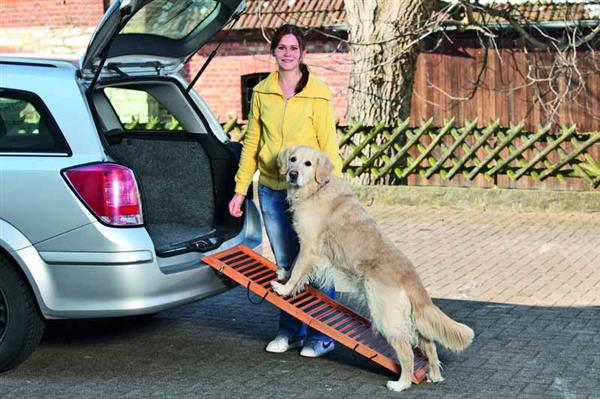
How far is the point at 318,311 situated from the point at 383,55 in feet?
28.7

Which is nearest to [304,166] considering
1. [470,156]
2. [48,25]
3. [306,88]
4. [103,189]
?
[306,88]

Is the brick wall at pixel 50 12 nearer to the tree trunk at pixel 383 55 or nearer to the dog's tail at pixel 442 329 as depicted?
the tree trunk at pixel 383 55

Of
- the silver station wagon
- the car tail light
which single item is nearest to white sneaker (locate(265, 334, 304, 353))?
the silver station wagon

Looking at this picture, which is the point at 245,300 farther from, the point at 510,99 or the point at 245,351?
the point at 510,99

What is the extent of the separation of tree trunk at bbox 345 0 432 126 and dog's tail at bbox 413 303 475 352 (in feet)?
28.1

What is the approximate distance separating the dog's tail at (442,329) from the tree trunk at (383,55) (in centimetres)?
856

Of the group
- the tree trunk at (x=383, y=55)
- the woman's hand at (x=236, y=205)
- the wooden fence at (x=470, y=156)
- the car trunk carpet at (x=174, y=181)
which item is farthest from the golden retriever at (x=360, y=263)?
the wooden fence at (x=470, y=156)

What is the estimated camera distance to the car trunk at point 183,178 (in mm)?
7492

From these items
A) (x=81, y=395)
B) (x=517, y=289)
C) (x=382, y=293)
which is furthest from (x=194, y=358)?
(x=517, y=289)

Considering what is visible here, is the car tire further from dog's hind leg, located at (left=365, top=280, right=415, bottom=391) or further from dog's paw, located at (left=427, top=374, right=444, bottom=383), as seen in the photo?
dog's paw, located at (left=427, top=374, right=444, bottom=383)

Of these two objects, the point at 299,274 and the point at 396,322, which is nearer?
the point at 396,322

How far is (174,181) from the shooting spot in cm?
760

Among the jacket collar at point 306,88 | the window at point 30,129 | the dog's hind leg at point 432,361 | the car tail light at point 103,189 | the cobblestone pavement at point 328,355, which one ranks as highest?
→ the jacket collar at point 306,88

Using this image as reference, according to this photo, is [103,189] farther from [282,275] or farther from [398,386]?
[398,386]
